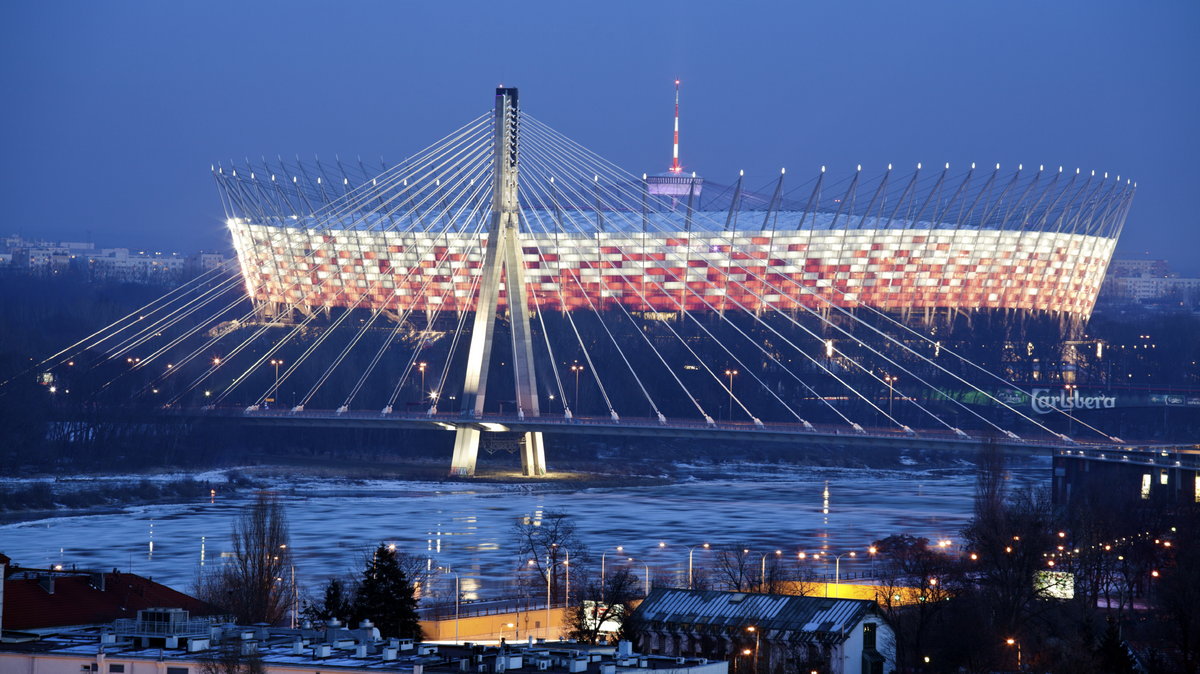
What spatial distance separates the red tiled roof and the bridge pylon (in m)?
37.8

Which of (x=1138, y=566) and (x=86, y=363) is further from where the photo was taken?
(x=86, y=363)

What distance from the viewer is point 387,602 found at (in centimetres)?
2916

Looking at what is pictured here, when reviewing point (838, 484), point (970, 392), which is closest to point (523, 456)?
point (838, 484)

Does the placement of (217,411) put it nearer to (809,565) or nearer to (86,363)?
(86,363)

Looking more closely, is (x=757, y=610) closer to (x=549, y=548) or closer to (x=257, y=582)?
(x=257, y=582)

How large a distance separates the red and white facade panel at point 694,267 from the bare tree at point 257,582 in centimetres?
6198

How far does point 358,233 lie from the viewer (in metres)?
99.4

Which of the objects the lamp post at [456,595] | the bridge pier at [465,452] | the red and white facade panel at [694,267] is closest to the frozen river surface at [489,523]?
the lamp post at [456,595]

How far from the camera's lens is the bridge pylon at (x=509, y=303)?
67750 millimetres

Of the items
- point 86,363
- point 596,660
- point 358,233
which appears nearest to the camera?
point 596,660

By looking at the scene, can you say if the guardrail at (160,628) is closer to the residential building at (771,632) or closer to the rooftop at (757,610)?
the residential building at (771,632)

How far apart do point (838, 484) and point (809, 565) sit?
29.8 meters

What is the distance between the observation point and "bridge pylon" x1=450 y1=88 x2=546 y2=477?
222 feet

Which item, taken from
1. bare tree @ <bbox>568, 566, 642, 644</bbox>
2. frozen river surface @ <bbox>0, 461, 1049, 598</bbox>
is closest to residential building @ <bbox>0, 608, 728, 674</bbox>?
bare tree @ <bbox>568, 566, 642, 644</bbox>
